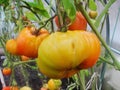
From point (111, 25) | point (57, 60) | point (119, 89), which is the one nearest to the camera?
point (57, 60)

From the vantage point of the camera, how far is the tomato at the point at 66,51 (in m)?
0.36

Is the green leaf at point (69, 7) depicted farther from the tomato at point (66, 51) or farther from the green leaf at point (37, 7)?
the green leaf at point (37, 7)

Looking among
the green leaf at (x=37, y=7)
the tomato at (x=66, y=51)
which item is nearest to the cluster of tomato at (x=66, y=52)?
the tomato at (x=66, y=51)

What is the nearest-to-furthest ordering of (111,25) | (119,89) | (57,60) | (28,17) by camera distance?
(57,60) < (28,17) < (111,25) < (119,89)

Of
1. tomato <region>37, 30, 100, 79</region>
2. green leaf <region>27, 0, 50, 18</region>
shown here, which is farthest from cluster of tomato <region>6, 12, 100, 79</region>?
green leaf <region>27, 0, 50, 18</region>

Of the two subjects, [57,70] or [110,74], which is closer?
[57,70]

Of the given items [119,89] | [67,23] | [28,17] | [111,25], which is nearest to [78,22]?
[67,23]

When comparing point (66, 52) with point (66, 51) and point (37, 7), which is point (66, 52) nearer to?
point (66, 51)

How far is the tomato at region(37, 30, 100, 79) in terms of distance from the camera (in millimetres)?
355

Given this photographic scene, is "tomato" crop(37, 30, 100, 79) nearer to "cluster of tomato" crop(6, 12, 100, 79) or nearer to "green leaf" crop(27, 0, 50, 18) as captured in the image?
"cluster of tomato" crop(6, 12, 100, 79)

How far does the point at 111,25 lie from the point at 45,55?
1160mm

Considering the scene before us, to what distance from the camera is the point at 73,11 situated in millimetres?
371

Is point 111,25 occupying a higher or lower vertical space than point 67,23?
lower

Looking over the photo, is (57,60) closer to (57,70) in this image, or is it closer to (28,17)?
(57,70)
